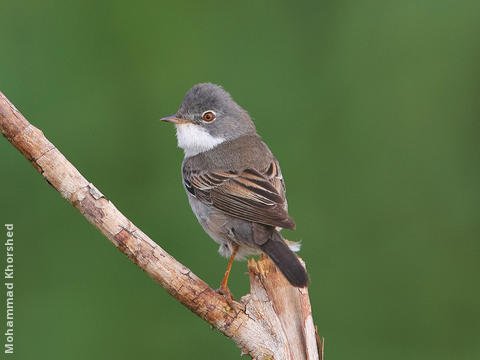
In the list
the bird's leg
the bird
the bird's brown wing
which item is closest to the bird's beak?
the bird

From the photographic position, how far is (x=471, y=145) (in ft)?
22.3

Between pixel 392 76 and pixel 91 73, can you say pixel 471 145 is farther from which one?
pixel 91 73

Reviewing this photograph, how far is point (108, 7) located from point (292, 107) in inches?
82.8

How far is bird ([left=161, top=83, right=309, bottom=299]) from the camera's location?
4.85 m

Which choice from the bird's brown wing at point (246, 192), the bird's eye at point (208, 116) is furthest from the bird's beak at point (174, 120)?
the bird's brown wing at point (246, 192)

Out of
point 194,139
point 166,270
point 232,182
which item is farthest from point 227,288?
point 194,139

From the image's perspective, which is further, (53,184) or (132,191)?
(132,191)

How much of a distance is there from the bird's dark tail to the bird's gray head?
1.39 meters

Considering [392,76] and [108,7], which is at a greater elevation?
[392,76]

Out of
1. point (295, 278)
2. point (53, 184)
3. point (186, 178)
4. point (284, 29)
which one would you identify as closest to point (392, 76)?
point (284, 29)

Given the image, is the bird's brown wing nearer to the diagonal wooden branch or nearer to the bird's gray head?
Result: the bird's gray head

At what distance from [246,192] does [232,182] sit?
22cm

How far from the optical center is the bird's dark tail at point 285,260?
14.5 feet

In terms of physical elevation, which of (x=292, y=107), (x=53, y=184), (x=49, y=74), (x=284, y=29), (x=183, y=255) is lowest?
(x=53, y=184)
